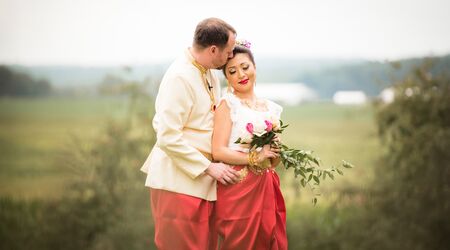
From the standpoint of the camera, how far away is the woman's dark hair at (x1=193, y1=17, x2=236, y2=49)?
11.7 feet

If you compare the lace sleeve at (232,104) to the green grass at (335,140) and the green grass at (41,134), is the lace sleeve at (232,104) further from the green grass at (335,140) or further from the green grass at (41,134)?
the green grass at (41,134)

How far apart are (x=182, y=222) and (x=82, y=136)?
3.49 m

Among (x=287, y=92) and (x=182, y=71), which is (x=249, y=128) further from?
(x=287, y=92)

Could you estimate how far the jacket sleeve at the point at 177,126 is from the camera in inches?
139

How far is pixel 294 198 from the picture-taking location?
7.02 meters

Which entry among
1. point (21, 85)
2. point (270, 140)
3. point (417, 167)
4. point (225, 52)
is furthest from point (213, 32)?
point (21, 85)

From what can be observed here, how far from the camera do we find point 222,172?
3590mm

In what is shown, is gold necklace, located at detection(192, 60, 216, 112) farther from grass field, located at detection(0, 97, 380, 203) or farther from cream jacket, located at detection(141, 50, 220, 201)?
grass field, located at detection(0, 97, 380, 203)

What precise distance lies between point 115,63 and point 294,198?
6.85ft

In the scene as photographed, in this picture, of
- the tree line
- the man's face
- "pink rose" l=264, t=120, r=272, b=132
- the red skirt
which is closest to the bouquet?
"pink rose" l=264, t=120, r=272, b=132

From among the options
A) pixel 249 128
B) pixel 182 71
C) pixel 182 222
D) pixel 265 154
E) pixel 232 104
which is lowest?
pixel 182 222

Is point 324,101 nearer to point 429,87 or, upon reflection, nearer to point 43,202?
point 429,87

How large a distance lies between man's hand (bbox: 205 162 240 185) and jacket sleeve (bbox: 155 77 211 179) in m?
0.03

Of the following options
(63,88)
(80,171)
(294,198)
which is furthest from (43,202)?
(294,198)
